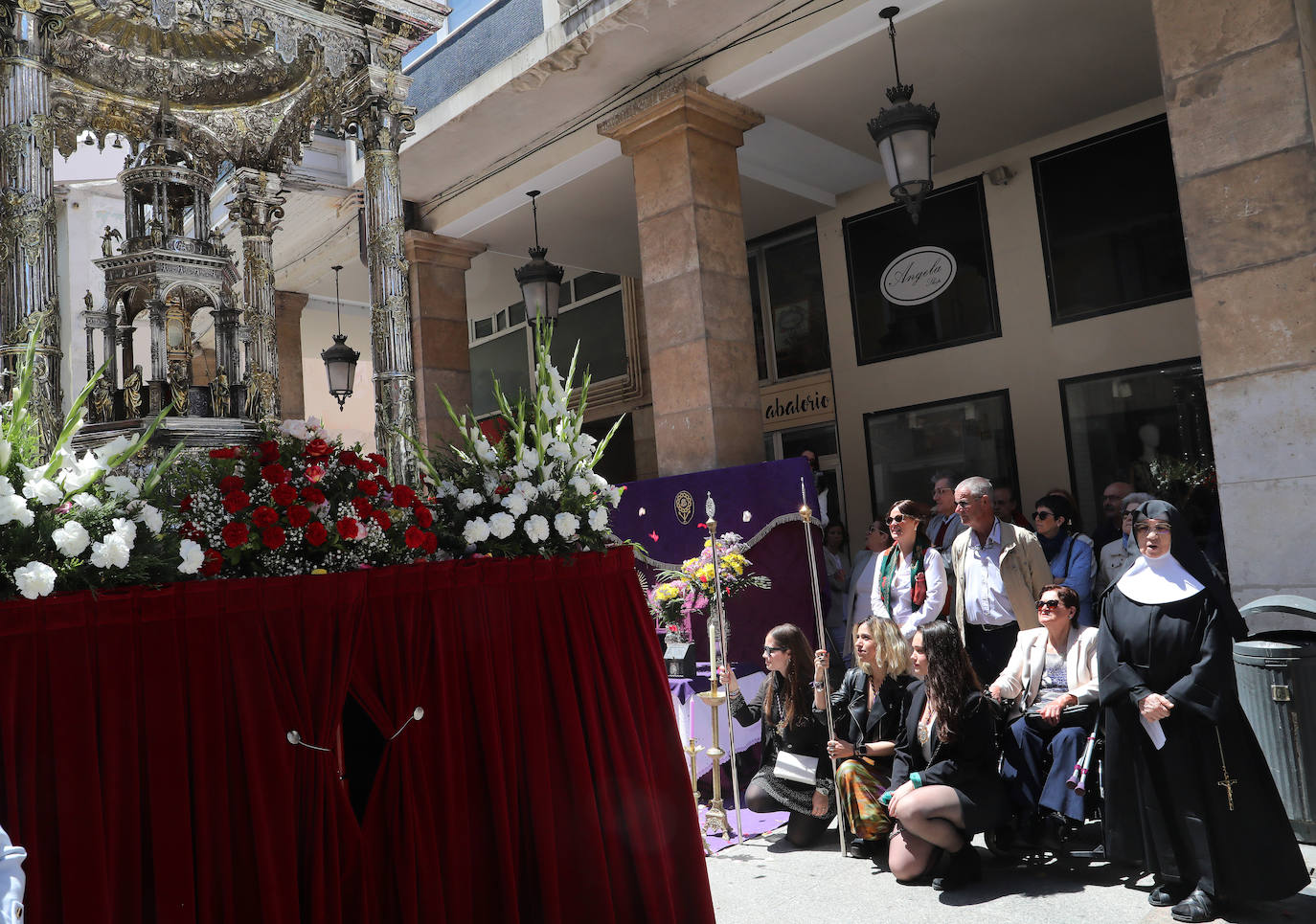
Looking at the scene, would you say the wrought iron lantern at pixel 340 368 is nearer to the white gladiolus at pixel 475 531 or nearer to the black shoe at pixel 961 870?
the white gladiolus at pixel 475 531

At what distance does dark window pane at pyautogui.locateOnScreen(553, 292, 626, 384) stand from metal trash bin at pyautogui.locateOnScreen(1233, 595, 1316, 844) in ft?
33.9

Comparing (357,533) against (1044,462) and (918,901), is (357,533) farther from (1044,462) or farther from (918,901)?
(1044,462)

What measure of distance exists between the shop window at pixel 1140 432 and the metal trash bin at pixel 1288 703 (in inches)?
169

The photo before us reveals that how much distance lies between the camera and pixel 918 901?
4410 millimetres

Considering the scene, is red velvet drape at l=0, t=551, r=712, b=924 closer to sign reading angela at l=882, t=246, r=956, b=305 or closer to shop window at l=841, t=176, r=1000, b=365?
shop window at l=841, t=176, r=1000, b=365

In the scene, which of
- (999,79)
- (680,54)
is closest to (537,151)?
(680,54)

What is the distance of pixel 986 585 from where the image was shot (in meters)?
6.05

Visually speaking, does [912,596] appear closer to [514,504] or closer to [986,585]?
[986,585]

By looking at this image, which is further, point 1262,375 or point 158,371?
point 1262,375

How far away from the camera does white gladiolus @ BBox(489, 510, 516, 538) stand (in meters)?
3.61

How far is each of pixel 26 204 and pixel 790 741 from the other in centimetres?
455

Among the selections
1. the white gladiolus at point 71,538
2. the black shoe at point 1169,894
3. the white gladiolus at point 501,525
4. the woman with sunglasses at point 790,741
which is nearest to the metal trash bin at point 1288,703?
the black shoe at point 1169,894

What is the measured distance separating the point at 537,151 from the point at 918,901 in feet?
25.7

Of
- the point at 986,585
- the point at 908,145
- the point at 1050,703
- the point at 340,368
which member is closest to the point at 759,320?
the point at 340,368
